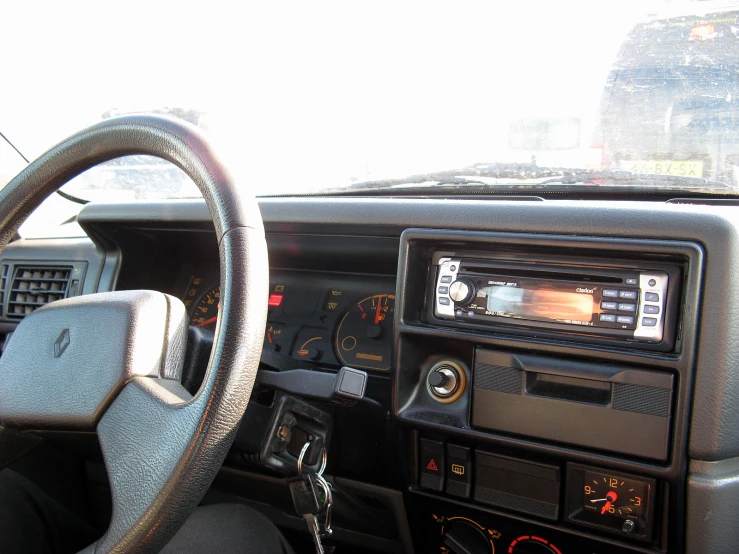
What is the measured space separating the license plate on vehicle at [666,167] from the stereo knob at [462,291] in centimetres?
58

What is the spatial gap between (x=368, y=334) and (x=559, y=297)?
25.5 inches

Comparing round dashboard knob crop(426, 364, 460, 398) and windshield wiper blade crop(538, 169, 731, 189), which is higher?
windshield wiper blade crop(538, 169, 731, 189)

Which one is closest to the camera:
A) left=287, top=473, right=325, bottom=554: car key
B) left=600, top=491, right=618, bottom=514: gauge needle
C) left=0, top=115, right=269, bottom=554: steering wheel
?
left=0, top=115, right=269, bottom=554: steering wheel

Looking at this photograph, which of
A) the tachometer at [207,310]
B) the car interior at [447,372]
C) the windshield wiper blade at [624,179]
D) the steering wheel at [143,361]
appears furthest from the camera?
the tachometer at [207,310]

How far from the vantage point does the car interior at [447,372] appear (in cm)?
110

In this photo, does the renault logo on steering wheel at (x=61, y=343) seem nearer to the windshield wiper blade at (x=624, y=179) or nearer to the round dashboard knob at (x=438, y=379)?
the round dashboard knob at (x=438, y=379)

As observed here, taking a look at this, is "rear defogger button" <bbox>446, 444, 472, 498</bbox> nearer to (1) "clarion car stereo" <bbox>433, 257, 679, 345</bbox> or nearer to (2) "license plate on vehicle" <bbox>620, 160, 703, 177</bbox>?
(1) "clarion car stereo" <bbox>433, 257, 679, 345</bbox>

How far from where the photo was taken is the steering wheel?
3.22ft

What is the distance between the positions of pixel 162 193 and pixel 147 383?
4.37 feet

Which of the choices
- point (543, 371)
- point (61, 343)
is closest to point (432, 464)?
point (543, 371)

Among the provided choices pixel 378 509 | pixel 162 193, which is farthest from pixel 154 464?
pixel 162 193

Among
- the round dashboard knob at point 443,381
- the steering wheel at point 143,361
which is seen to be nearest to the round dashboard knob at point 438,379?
the round dashboard knob at point 443,381

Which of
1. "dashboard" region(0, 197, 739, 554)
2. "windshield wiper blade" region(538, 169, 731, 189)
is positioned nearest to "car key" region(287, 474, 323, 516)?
"dashboard" region(0, 197, 739, 554)

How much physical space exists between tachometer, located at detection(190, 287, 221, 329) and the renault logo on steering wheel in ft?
2.94
